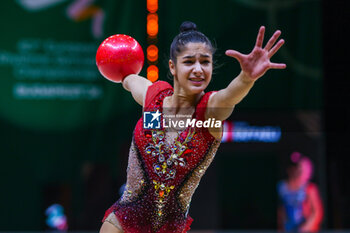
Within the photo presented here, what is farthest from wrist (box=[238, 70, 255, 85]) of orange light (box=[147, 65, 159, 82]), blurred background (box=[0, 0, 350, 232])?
blurred background (box=[0, 0, 350, 232])

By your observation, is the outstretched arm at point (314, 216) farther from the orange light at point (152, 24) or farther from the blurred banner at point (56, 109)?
the orange light at point (152, 24)

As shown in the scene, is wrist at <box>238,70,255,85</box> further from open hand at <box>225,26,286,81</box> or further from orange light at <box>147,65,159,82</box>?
orange light at <box>147,65,159,82</box>

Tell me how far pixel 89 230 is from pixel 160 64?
1479 mm

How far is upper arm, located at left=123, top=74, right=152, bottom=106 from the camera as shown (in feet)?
9.39

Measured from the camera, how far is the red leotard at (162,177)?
8.61 feet

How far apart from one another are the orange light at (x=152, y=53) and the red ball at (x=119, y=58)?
1525mm

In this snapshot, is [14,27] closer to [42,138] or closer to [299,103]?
[42,138]

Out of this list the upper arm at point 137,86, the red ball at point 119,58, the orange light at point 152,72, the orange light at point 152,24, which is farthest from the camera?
the orange light at point 152,24

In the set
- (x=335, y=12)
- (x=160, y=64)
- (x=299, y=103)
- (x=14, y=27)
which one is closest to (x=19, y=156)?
(x=14, y=27)

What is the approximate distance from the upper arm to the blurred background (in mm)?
1707

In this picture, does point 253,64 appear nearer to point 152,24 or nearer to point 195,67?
point 195,67

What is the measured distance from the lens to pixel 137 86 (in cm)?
293

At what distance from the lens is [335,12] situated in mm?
4934

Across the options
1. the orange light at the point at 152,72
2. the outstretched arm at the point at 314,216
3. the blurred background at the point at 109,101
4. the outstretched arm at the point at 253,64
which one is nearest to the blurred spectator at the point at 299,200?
the outstretched arm at the point at 314,216
